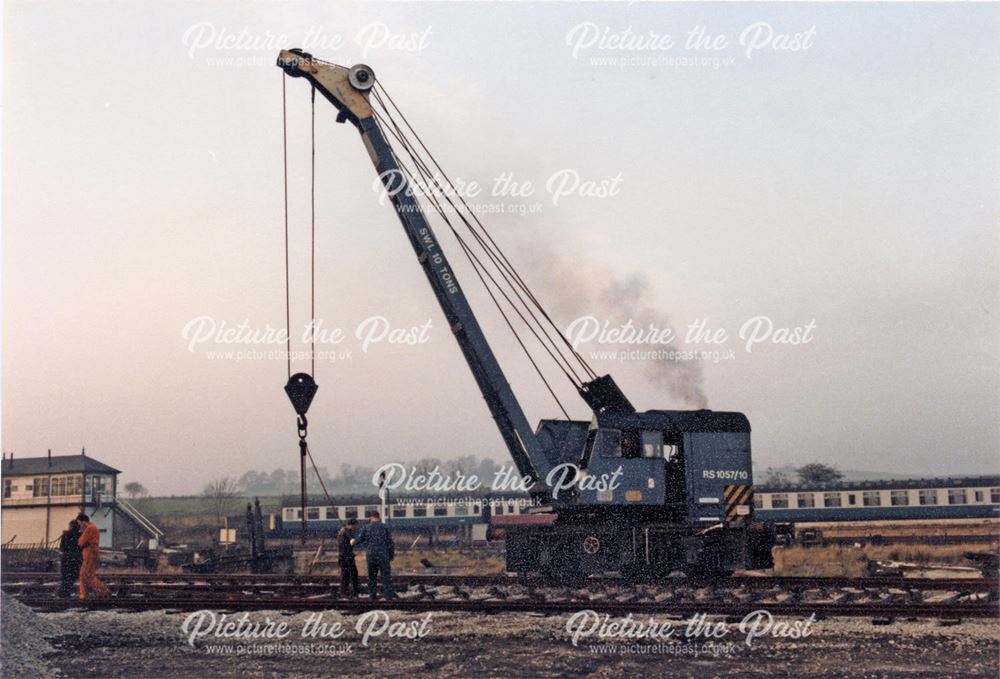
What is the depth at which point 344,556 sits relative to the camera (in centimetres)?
1145

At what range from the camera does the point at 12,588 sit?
13.4 metres

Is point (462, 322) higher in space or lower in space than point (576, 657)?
higher

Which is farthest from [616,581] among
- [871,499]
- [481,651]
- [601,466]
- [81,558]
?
[871,499]

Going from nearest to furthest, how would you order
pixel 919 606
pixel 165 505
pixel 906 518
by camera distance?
1. pixel 919 606
2. pixel 906 518
3. pixel 165 505

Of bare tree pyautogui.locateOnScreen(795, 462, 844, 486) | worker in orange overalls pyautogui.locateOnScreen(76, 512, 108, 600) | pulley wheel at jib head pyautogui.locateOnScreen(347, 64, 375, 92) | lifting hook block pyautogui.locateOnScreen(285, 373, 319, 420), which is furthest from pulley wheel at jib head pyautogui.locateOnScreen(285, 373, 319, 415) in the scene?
bare tree pyautogui.locateOnScreen(795, 462, 844, 486)

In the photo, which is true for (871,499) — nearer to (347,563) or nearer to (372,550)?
(347,563)

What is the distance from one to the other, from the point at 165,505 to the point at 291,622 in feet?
323

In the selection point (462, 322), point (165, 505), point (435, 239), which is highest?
point (435, 239)

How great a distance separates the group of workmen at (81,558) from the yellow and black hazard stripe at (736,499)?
31.6 feet

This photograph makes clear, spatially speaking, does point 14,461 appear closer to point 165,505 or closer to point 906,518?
point 906,518

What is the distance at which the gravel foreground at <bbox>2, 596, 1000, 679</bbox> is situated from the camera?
292 inches

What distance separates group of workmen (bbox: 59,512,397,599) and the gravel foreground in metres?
1.36

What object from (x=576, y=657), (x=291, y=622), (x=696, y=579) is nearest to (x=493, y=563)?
(x=696, y=579)

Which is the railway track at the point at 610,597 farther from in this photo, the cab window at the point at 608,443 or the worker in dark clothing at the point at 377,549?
the cab window at the point at 608,443
